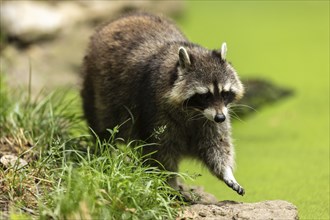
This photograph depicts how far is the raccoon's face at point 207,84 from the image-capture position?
5.83m

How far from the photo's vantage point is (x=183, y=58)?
6.02 metres

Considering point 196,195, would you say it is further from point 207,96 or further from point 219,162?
point 207,96

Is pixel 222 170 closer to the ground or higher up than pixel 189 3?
higher up

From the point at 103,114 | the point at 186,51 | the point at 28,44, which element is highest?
the point at 186,51

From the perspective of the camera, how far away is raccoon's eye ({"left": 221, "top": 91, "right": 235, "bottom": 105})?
234 inches

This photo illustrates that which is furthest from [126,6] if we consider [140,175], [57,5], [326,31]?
[140,175]

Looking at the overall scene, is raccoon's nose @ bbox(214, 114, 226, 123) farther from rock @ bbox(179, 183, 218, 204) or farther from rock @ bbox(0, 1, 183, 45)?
rock @ bbox(0, 1, 183, 45)

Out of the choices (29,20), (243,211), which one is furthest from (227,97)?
(29,20)

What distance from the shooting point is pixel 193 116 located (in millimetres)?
6051

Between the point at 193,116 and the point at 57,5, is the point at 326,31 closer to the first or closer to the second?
the point at 57,5

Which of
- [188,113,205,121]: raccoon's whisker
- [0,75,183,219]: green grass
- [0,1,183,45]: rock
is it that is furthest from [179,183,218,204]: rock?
[0,1,183,45]: rock

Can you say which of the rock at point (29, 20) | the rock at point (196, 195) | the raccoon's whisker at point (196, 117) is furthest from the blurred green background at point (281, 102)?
the rock at point (29, 20)

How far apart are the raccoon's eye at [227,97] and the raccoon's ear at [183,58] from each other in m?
0.38

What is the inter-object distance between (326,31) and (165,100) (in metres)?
5.99
